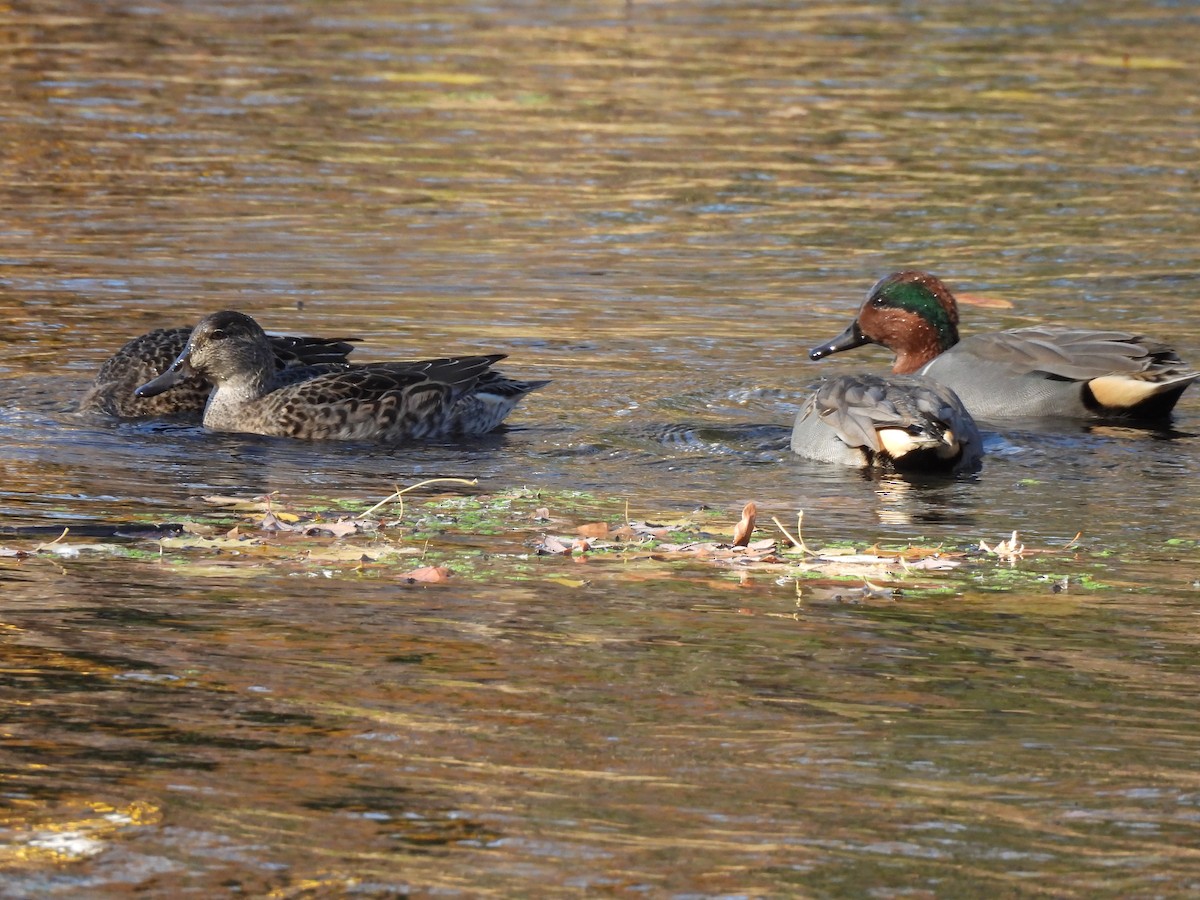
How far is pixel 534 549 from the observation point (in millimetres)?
8211

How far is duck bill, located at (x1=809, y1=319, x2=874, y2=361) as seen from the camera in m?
12.7

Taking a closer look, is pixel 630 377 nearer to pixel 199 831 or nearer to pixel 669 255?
pixel 669 255

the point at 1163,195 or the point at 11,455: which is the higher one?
the point at 1163,195

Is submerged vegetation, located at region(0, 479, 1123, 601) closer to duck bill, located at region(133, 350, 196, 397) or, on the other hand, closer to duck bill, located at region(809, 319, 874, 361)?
duck bill, located at region(133, 350, 196, 397)

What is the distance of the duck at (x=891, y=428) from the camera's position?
33.2 ft

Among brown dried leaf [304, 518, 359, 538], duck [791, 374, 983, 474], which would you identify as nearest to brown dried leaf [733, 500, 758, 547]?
brown dried leaf [304, 518, 359, 538]

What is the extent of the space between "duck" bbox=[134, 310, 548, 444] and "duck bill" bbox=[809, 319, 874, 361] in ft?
6.54

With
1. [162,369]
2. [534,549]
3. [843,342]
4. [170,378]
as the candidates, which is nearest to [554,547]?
[534,549]

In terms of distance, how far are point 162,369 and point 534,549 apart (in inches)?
167

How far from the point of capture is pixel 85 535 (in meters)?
8.25

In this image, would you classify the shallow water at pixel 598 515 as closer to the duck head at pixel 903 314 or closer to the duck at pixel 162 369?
the duck at pixel 162 369

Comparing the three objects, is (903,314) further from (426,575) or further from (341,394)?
(426,575)

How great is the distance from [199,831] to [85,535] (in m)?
3.33

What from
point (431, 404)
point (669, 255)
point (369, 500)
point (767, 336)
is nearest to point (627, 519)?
point (369, 500)
